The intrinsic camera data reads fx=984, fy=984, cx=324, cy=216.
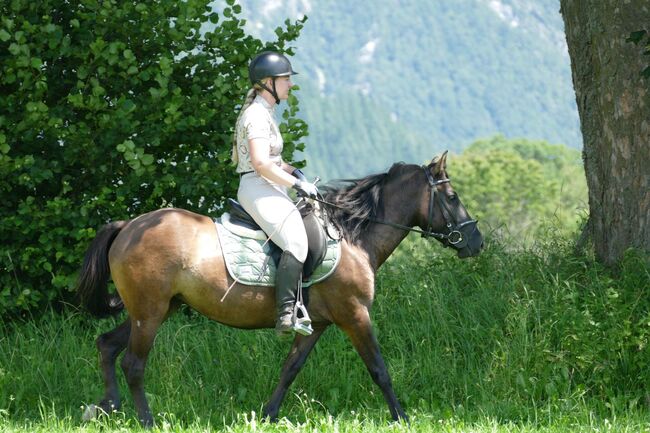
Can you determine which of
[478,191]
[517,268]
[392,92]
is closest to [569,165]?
[478,191]

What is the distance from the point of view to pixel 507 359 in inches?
320

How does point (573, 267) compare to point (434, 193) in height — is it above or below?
below

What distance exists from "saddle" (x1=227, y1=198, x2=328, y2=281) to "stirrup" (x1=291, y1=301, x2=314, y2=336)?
0.25 metres

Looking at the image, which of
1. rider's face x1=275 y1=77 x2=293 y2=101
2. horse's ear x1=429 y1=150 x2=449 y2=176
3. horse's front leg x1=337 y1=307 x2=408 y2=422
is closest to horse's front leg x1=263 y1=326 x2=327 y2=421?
horse's front leg x1=337 y1=307 x2=408 y2=422

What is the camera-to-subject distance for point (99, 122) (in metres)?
8.66

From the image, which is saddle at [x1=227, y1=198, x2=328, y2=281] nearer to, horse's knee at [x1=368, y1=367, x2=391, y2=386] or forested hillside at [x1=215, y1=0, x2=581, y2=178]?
horse's knee at [x1=368, y1=367, x2=391, y2=386]

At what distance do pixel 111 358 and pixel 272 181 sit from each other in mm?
1805

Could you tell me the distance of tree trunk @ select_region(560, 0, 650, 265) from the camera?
866 centimetres

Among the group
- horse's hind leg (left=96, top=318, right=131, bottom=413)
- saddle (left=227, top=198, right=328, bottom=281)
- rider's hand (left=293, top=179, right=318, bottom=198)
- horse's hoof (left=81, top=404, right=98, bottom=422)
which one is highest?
rider's hand (left=293, top=179, right=318, bottom=198)

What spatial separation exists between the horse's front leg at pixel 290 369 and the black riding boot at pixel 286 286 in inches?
25.9

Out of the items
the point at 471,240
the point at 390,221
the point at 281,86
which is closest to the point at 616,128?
the point at 471,240

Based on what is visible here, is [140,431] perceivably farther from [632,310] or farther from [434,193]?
[632,310]

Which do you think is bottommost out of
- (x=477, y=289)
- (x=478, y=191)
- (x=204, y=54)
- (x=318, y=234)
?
(x=478, y=191)

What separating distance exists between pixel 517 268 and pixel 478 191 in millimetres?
51111
